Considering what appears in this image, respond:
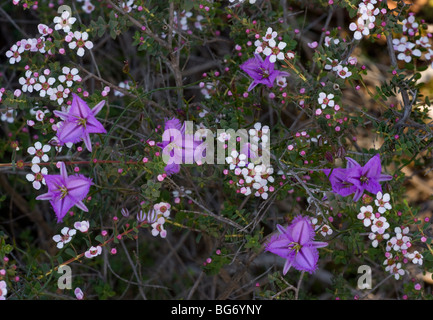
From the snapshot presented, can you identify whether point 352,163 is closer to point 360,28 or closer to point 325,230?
point 325,230

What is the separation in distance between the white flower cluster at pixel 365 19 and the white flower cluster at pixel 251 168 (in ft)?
1.15

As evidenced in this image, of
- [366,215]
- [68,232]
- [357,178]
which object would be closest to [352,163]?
[357,178]

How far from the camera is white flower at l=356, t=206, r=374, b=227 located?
1.35m

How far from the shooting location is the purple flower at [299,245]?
130 centimetres

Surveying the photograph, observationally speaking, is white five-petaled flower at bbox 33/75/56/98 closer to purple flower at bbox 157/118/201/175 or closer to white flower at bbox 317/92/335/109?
purple flower at bbox 157/118/201/175

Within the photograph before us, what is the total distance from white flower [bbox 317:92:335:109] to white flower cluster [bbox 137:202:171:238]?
50 cm

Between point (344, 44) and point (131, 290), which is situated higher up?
point (344, 44)

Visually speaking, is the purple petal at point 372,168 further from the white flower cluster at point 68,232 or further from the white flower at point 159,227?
the white flower cluster at point 68,232

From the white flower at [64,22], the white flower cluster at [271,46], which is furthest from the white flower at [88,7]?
the white flower cluster at [271,46]

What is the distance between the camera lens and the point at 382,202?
1.35 m

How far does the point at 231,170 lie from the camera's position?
1396 millimetres

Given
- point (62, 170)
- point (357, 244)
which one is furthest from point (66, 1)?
point (357, 244)
